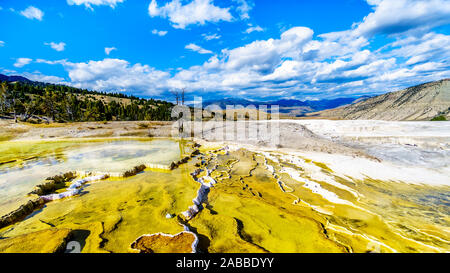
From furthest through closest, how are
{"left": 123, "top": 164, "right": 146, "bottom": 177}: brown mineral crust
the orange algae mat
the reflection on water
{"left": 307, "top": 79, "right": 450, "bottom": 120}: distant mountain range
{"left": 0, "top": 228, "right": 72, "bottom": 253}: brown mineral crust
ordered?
{"left": 307, "top": 79, "right": 450, "bottom": 120}: distant mountain range → {"left": 123, "top": 164, "right": 146, "bottom": 177}: brown mineral crust → the reflection on water → the orange algae mat → {"left": 0, "top": 228, "right": 72, "bottom": 253}: brown mineral crust

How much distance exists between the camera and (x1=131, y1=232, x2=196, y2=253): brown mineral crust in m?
4.21

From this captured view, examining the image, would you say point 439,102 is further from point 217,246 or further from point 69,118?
point 69,118

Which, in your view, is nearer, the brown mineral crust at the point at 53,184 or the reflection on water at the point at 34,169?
the reflection on water at the point at 34,169

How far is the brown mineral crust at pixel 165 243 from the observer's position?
4215 millimetres

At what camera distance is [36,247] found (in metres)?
4.21

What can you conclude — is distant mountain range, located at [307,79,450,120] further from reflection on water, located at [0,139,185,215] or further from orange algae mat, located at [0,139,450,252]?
reflection on water, located at [0,139,185,215]

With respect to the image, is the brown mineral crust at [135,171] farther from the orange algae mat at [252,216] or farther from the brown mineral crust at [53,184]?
the brown mineral crust at [53,184]

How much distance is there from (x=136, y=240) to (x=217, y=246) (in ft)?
6.96

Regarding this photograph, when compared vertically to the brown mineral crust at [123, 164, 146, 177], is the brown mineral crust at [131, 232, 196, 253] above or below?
below

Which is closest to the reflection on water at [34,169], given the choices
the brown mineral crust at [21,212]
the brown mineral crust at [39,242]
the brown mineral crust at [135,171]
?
the brown mineral crust at [21,212]

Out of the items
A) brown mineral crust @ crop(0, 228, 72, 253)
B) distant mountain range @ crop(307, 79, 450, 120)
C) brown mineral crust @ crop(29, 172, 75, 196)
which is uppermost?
distant mountain range @ crop(307, 79, 450, 120)

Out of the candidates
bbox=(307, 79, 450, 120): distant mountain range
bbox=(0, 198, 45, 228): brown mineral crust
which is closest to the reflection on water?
bbox=(0, 198, 45, 228): brown mineral crust

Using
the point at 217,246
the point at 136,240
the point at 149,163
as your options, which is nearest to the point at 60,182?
the point at 149,163

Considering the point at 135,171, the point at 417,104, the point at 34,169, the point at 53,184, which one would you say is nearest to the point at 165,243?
the point at 135,171
